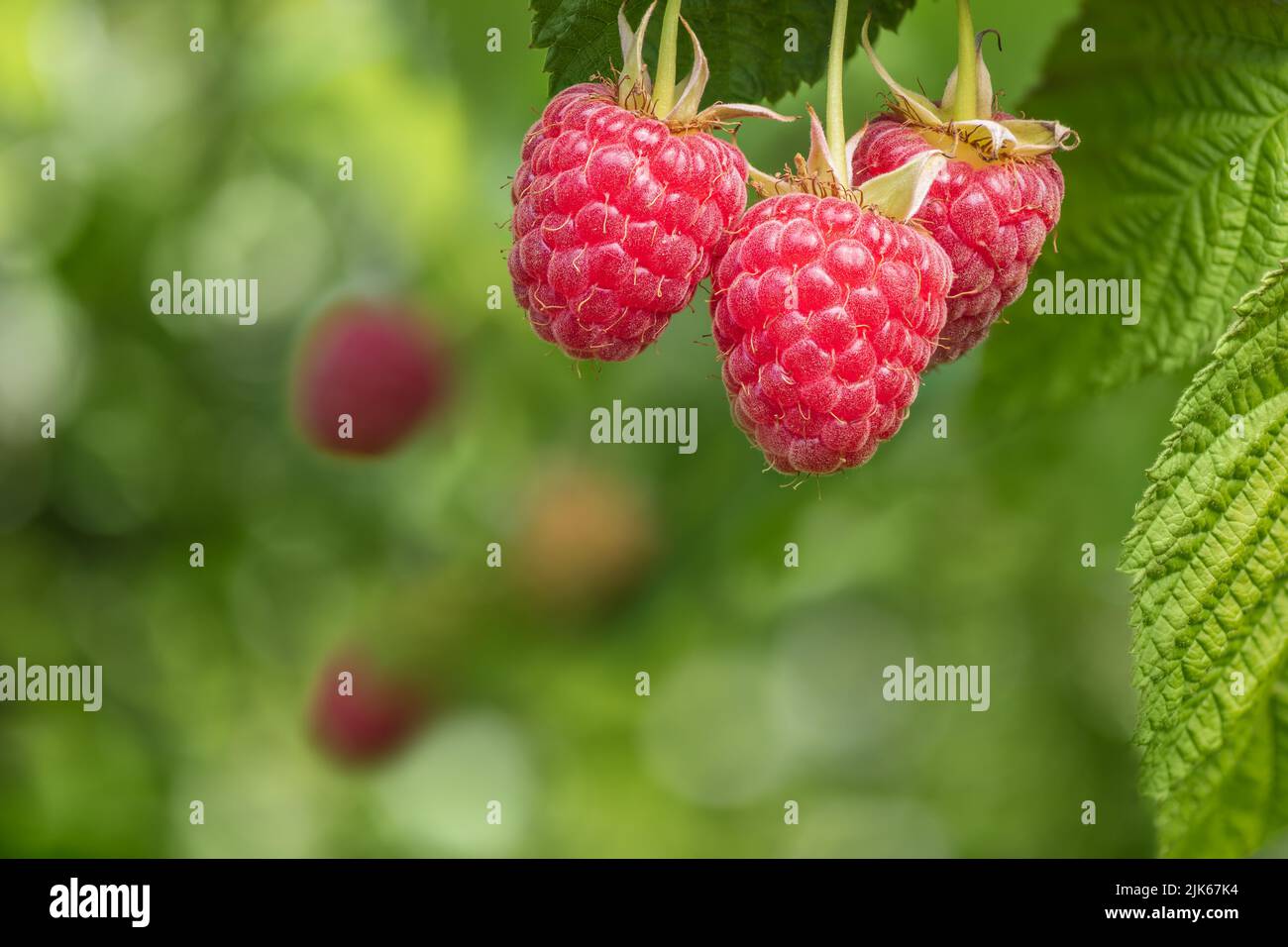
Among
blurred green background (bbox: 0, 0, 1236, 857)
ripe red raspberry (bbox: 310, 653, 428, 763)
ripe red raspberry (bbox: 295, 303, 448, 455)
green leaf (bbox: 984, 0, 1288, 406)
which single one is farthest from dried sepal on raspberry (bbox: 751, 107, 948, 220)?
ripe red raspberry (bbox: 310, 653, 428, 763)

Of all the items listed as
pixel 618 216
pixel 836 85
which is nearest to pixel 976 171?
pixel 836 85

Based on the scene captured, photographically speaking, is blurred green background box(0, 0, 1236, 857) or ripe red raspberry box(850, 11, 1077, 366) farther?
blurred green background box(0, 0, 1236, 857)

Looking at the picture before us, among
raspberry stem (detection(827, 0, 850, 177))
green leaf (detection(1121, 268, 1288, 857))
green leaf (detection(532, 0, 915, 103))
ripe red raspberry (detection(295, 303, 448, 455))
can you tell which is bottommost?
green leaf (detection(1121, 268, 1288, 857))

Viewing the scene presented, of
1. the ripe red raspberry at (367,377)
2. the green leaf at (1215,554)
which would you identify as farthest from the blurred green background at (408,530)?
the green leaf at (1215,554)

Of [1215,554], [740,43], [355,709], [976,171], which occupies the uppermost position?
[740,43]

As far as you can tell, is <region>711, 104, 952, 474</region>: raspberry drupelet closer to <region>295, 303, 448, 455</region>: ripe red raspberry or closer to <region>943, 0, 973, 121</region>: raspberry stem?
<region>943, 0, 973, 121</region>: raspberry stem

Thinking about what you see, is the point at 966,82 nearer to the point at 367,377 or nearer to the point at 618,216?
the point at 618,216

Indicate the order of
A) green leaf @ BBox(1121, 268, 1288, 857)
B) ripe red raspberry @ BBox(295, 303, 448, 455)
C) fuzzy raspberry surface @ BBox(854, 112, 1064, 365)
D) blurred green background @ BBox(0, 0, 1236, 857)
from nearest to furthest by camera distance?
green leaf @ BBox(1121, 268, 1288, 857)
fuzzy raspberry surface @ BBox(854, 112, 1064, 365)
blurred green background @ BBox(0, 0, 1236, 857)
ripe red raspberry @ BBox(295, 303, 448, 455)
